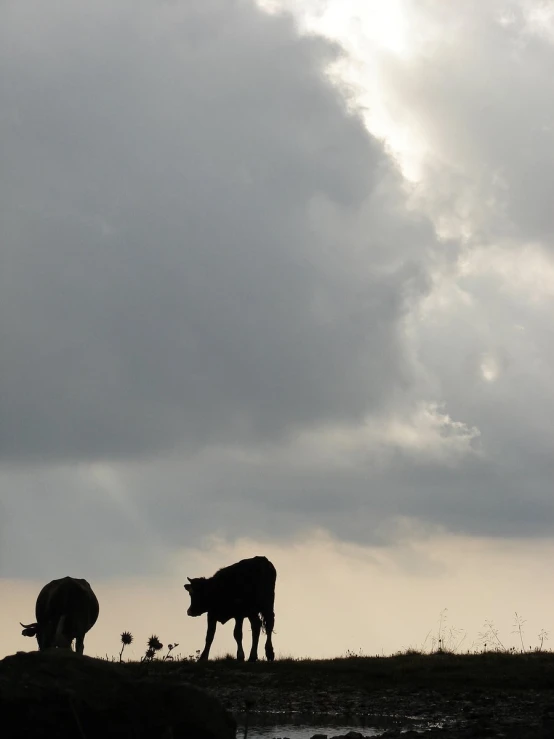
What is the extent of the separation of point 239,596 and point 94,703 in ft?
61.0

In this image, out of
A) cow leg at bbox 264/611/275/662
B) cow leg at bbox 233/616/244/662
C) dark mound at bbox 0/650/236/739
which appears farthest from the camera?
cow leg at bbox 264/611/275/662

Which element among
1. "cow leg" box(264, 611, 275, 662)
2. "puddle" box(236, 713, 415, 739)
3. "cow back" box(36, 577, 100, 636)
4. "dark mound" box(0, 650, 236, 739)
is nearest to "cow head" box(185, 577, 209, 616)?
"cow leg" box(264, 611, 275, 662)

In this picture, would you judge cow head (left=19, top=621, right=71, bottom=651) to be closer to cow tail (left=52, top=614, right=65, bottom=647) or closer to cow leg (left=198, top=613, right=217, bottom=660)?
cow tail (left=52, top=614, right=65, bottom=647)

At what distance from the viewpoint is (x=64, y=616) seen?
25.3 metres

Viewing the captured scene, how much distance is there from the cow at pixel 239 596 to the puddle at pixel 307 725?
10.2m

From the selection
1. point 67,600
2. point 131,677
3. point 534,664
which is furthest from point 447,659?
point 131,677

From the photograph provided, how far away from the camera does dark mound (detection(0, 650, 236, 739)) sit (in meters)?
10.6

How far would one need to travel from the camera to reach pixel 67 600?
2555 cm

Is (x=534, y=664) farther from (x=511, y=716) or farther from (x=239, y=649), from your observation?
(x=239, y=649)

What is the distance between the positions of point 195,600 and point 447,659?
9.66 m

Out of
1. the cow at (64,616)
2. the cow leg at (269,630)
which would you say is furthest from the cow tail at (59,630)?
A: the cow leg at (269,630)

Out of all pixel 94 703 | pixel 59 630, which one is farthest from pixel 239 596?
pixel 94 703

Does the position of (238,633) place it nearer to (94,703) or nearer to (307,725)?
(307,725)

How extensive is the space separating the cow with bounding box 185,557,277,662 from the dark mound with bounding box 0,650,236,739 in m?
17.2
